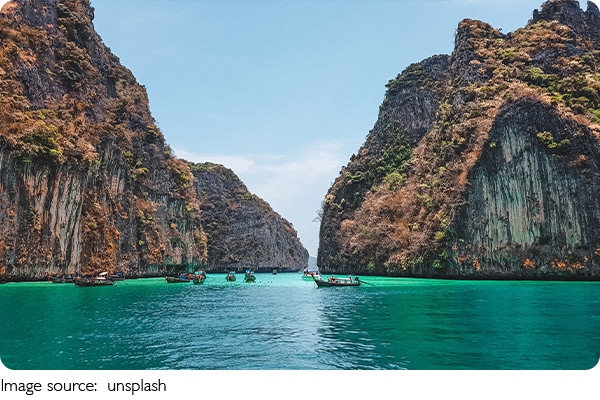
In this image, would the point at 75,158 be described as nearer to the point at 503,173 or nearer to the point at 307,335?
the point at 307,335

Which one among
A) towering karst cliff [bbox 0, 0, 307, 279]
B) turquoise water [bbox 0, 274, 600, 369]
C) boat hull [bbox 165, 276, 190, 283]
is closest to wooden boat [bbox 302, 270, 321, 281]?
boat hull [bbox 165, 276, 190, 283]

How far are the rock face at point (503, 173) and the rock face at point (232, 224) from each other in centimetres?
5800

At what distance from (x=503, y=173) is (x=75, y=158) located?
57023mm

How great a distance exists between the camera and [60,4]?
68125 mm

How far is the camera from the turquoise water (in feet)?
48.4

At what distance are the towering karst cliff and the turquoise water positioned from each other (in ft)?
→ 76.5

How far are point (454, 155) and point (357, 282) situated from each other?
27946mm

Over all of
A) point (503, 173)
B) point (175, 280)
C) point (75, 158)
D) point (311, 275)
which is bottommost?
point (311, 275)

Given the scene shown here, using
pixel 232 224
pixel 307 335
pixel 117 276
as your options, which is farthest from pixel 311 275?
pixel 232 224

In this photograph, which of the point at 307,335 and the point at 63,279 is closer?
the point at 307,335

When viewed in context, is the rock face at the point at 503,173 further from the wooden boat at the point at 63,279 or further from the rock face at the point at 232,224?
the rock face at the point at 232,224

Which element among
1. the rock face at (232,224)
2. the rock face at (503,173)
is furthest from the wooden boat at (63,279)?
the rock face at (232,224)

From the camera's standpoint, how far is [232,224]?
488 ft
